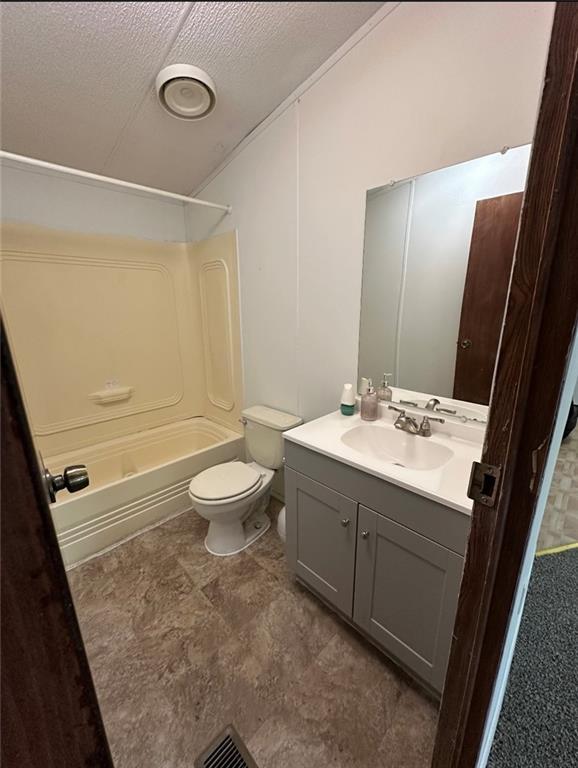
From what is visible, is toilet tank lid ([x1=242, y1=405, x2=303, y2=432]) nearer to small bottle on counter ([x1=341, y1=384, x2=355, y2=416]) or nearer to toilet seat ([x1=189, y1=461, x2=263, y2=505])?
toilet seat ([x1=189, y1=461, x2=263, y2=505])

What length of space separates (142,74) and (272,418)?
1.56 metres

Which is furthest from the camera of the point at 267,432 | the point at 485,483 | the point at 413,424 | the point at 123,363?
the point at 123,363

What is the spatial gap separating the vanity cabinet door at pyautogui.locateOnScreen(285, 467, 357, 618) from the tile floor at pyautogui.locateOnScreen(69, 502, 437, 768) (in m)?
0.18

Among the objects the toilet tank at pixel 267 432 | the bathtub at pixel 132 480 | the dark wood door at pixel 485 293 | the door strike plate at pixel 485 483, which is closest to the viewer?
the door strike plate at pixel 485 483

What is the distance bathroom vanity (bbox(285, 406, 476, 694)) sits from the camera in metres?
0.99

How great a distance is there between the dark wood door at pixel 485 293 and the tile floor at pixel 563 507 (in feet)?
4.13

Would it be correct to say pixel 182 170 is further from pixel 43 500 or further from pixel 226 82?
pixel 43 500

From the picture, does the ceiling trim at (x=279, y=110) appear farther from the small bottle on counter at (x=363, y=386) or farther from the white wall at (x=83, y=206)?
the small bottle on counter at (x=363, y=386)

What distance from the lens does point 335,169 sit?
1461 millimetres

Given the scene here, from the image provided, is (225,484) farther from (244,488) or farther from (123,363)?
(123,363)

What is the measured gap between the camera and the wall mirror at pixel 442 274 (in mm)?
1117

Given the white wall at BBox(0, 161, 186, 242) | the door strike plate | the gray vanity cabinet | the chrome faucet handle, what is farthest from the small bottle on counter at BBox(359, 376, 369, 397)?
the white wall at BBox(0, 161, 186, 242)

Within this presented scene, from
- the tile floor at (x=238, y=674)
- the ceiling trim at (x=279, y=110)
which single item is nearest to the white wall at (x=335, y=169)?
the ceiling trim at (x=279, y=110)

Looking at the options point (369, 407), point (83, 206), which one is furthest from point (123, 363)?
point (369, 407)
